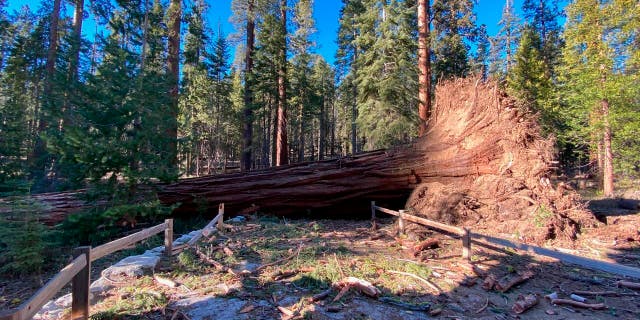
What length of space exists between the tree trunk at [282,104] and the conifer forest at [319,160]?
0.11m

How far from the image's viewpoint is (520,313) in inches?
177

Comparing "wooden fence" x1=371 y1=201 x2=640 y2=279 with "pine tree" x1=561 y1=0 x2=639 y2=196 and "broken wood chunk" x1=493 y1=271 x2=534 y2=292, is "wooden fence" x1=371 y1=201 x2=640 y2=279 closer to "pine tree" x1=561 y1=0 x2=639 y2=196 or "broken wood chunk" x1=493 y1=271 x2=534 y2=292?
"broken wood chunk" x1=493 y1=271 x2=534 y2=292

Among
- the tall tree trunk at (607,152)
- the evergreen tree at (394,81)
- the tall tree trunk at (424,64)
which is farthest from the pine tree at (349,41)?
the tall tree trunk at (607,152)

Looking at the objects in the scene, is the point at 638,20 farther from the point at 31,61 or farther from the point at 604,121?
the point at 31,61

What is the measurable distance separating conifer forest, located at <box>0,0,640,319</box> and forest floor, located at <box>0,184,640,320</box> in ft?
0.19

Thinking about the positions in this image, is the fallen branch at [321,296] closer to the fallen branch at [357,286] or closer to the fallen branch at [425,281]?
the fallen branch at [357,286]

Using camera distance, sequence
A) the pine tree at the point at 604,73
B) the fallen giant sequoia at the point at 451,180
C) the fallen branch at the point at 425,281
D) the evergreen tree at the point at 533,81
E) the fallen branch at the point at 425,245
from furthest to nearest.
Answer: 1. the evergreen tree at the point at 533,81
2. the pine tree at the point at 604,73
3. the fallen giant sequoia at the point at 451,180
4. the fallen branch at the point at 425,245
5. the fallen branch at the point at 425,281

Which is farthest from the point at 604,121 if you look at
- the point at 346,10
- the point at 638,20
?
the point at 346,10

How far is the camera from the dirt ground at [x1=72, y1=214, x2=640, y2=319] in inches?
159

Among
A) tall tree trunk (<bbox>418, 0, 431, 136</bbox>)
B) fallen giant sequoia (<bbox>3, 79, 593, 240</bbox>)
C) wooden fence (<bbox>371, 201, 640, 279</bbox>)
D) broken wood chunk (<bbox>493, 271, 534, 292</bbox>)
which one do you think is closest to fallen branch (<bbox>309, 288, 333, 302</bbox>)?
broken wood chunk (<bbox>493, 271, 534, 292</bbox>)

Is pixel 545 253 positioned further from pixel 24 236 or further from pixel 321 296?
pixel 24 236

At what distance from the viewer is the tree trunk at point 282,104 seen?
18.6m

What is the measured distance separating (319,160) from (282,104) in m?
8.15

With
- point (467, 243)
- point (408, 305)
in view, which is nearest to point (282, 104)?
point (467, 243)
